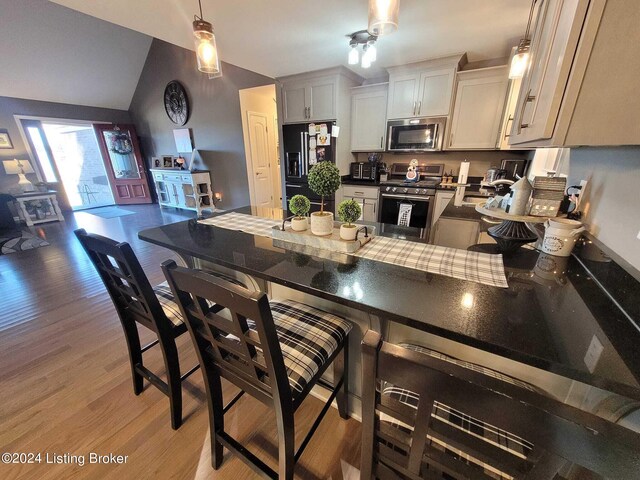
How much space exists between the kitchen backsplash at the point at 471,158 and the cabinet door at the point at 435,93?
60cm

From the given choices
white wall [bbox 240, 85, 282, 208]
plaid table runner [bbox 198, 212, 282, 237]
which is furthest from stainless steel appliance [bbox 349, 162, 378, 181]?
plaid table runner [bbox 198, 212, 282, 237]

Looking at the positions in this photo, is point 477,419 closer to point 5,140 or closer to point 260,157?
point 260,157

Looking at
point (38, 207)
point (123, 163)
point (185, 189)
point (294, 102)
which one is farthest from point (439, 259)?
point (123, 163)

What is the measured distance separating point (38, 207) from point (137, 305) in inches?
245

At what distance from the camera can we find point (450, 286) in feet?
2.75

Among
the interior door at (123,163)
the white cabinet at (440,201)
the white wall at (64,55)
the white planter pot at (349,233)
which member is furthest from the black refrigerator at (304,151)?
the interior door at (123,163)

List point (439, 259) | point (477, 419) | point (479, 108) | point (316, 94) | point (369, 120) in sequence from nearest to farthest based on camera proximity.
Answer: point (477, 419) → point (439, 259) → point (479, 108) → point (316, 94) → point (369, 120)

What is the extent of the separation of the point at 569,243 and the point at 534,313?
59cm

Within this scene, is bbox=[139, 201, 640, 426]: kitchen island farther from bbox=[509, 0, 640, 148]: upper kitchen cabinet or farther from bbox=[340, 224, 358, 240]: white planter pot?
bbox=[509, 0, 640, 148]: upper kitchen cabinet

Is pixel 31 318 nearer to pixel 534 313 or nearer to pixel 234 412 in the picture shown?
pixel 234 412

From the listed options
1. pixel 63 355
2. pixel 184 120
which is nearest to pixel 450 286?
pixel 63 355

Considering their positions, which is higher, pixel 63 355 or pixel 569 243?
pixel 569 243

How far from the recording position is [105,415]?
4.50ft

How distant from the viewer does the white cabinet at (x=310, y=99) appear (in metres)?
3.33
